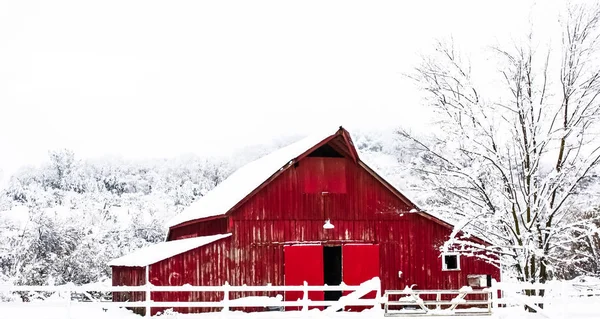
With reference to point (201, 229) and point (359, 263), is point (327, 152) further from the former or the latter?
point (201, 229)

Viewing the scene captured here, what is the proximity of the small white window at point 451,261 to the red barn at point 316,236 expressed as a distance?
0.04 meters

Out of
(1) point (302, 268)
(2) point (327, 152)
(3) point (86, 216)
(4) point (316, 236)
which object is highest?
(2) point (327, 152)

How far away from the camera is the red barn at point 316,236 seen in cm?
2578

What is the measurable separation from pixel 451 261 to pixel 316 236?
5128 mm

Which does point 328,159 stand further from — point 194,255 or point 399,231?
point 194,255

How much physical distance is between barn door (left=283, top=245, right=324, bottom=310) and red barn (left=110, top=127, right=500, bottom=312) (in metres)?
0.03

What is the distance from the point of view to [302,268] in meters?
26.5

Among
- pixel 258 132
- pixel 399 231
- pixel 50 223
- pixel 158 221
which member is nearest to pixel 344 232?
pixel 399 231

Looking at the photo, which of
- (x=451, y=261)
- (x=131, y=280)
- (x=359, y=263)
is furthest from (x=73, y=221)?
(x=451, y=261)

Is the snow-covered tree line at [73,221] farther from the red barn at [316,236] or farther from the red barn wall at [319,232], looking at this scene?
the red barn wall at [319,232]

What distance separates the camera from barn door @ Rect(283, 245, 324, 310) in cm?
2630

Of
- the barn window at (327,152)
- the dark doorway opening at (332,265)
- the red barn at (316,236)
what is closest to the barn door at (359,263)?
the red barn at (316,236)

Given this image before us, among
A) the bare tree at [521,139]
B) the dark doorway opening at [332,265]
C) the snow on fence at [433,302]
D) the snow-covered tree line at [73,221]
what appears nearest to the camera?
the snow on fence at [433,302]

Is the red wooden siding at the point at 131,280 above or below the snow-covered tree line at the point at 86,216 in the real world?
below
